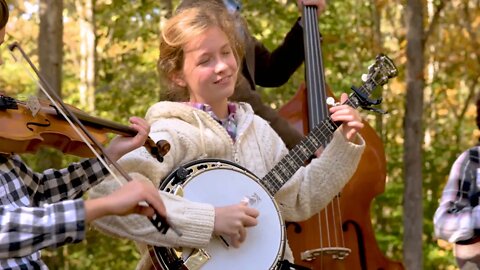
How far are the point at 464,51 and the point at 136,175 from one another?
7.95m

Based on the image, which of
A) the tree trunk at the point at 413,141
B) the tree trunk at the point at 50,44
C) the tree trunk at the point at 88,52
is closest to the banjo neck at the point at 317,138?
the tree trunk at the point at 413,141

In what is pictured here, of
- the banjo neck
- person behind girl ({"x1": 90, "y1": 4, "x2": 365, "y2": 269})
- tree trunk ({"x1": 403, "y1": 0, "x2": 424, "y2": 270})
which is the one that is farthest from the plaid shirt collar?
tree trunk ({"x1": 403, "y1": 0, "x2": 424, "y2": 270})

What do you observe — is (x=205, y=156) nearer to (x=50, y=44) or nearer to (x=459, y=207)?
(x=459, y=207)

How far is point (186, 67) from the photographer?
9.82ft

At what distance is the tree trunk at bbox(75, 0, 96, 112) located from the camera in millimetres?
11477

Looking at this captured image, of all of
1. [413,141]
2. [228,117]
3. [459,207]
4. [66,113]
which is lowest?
[413,141]

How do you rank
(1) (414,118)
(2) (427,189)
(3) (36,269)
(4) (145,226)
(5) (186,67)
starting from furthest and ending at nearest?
(2) (427,189) < (1) (414,118) < (5) (186,67) < (4) (145,226) < (3) (36,269)

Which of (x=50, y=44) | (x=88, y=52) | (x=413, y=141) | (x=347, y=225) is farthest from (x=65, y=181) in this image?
(x=88, y=52)

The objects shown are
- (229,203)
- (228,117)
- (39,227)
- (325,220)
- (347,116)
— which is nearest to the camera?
(39,227)

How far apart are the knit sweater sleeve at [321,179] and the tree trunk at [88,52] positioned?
26.0 ft

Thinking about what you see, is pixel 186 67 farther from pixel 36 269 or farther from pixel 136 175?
pixel 36 269

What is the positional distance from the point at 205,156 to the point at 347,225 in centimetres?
116

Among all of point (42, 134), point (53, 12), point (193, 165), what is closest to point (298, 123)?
point (193, 165)

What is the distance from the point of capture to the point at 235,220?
8.57 feet
